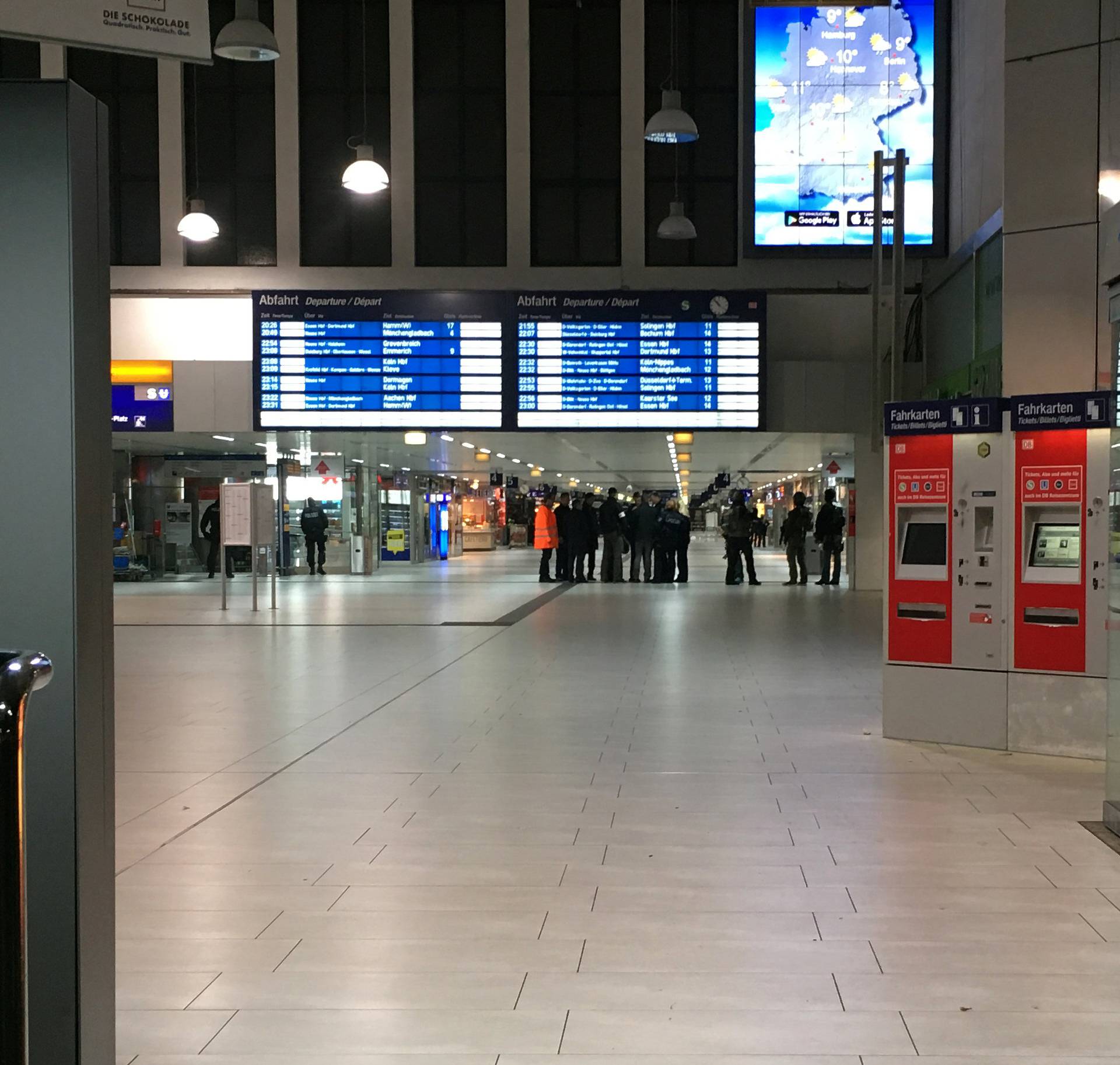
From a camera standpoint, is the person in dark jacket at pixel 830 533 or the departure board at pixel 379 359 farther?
the person in dark jacket at pixel 830 533

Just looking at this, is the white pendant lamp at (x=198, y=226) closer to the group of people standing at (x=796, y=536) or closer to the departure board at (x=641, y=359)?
the departure board at (x=641, y=359)

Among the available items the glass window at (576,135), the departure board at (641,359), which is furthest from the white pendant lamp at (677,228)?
the glass window at (576,135)

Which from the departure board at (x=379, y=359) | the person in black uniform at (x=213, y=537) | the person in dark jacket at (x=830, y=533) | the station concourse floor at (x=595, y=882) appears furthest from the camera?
the person in black uniform at (x=213, y=537)

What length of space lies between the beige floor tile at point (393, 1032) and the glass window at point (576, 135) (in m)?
17.3

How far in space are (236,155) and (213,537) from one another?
763 centimetres

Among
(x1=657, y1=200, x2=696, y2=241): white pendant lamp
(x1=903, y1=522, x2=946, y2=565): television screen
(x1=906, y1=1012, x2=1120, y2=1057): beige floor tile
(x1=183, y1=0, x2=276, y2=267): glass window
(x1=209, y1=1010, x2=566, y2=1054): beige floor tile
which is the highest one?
(x1=183, y1=0, x2=276, y2=267): glass window

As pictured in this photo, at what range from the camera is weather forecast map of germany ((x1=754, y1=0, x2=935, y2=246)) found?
57.1 ft

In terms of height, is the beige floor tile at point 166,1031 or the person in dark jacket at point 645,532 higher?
the person in dark jacket at point 645,532

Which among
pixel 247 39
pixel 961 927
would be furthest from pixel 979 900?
pixel 247 39

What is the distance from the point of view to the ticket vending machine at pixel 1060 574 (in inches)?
283

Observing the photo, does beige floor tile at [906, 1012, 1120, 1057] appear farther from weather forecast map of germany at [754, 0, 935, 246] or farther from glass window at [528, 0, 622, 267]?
glass window at [528, 0, 622, 267]

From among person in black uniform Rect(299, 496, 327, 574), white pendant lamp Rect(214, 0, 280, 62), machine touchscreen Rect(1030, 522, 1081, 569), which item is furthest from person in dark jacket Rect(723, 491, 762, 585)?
machine touchscreen Rect(1030, 522, 1081, 569)

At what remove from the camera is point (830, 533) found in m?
23.0

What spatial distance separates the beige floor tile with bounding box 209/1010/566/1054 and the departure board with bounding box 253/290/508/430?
1422cm
